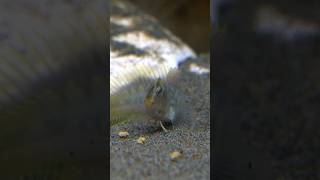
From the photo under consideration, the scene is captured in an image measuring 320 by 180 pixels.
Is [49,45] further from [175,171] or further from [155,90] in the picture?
[155,90]

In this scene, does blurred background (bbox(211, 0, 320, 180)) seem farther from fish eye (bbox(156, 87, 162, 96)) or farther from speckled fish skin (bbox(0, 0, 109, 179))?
fish eye (bbox(156, 87, 162, 96))

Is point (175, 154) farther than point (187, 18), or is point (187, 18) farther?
point (187, 18)

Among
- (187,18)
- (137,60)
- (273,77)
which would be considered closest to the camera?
(273,77)

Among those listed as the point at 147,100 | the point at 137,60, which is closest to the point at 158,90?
the point at 147,100

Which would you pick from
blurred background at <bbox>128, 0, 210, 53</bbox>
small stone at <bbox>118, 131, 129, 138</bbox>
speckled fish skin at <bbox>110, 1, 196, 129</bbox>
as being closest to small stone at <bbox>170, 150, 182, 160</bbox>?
small stone at <bbox>118, 131, 129, 138</bbox>

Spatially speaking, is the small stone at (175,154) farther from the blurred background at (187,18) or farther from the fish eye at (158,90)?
the blurred background at (187,18)

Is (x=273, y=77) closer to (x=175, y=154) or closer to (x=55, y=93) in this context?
(x=175, y=154)
